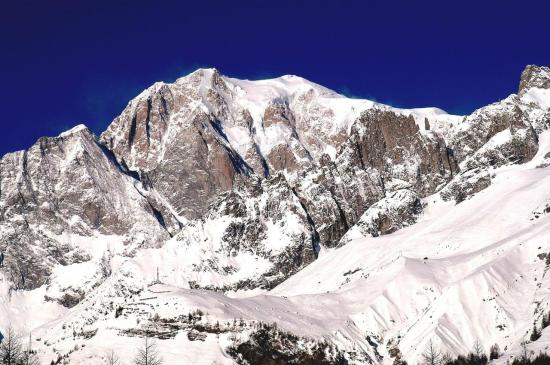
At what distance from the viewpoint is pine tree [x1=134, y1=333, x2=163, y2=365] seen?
98875 millimetres

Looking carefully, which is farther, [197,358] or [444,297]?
[444,297]

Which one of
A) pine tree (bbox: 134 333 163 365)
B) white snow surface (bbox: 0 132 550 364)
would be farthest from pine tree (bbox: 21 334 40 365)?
pine tree (bbox: 134 333 163 365)

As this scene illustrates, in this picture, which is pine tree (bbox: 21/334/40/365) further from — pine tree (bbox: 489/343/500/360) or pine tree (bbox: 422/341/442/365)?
pine tree (bbox: 489/343/500/360)

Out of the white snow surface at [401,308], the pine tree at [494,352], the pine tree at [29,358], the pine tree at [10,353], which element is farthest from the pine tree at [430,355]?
the pine tree at [10,353]

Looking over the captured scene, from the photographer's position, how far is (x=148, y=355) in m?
104

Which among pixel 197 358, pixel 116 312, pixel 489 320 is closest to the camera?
pixel 197 358

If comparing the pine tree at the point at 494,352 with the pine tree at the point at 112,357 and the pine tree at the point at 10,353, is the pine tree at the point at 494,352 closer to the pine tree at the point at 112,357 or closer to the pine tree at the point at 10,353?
the pine tree at the point at 112,357

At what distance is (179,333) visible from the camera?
113 meters

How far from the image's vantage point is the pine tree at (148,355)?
98.9 metres

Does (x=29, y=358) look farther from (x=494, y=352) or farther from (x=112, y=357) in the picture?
(x=494, y=352)

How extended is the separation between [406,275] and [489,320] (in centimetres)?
2342

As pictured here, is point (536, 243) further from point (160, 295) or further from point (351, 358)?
point (160, 295)

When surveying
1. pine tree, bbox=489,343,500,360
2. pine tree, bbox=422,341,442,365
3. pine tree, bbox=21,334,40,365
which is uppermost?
pine tree, bbox=21,334,40,365

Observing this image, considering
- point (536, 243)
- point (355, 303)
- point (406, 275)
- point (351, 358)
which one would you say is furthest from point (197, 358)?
point (536, 243)
